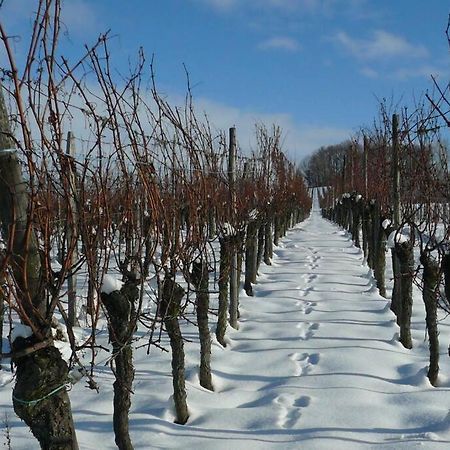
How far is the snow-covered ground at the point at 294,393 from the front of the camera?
399cm

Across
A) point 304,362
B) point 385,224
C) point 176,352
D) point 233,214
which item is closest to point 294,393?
point 304,362

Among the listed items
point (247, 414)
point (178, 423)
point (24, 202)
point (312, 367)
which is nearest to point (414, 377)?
point (312, 367)

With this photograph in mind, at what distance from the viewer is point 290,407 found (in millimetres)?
4539

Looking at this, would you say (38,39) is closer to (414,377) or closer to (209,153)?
(209,153)

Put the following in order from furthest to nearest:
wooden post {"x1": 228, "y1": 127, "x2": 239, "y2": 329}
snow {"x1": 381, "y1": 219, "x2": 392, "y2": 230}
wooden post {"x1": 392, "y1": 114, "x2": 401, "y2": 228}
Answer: snow {"x1": 381, "y1": 219, "x2": 392, "y2": 230} → wooden post {"x1": 392, "y1": 114, "x2": 401, "y2": 228} → wooden post {"x1": 228, "y1": 127, "x2": 239, "y2": 329}

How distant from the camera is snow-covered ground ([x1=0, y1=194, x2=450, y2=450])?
3.99 meters

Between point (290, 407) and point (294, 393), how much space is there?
303 mm

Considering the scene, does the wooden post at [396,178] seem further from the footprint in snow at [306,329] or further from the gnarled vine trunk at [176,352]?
the gnarled vine trunk at [176,352]

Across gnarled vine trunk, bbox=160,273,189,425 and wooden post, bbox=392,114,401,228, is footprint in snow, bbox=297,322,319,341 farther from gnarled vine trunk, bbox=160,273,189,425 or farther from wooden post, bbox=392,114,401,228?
gnarled vine trunk, bbox=160,273,189,425

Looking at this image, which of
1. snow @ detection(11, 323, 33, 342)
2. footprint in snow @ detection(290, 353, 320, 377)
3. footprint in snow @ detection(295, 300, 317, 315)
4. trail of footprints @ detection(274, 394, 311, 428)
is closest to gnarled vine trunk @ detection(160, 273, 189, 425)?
trail of footprints @ detection(274, 394, 311, 428)

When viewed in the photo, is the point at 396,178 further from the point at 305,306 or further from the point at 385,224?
the point at 305,306

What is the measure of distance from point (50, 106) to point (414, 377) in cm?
439

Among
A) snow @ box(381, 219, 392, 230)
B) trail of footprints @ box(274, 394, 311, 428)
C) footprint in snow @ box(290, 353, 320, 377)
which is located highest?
→ snow @ box(381, 219, 392, 230)

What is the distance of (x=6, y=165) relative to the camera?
220 cm
